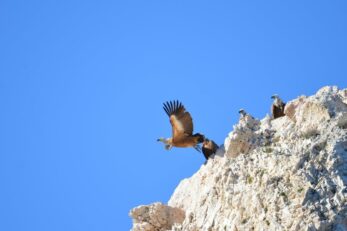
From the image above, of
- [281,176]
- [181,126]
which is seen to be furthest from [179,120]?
[281,176]

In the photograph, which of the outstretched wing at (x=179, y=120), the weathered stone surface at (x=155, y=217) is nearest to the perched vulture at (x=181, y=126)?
the outstretched wing at (x=179, y=120)

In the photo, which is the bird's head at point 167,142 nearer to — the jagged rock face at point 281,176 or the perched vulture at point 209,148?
the perched vulture at point 209,148

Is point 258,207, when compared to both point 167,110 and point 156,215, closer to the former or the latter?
point 156,215

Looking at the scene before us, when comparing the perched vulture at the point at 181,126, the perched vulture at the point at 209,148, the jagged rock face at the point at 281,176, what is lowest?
the jagged rock face at the point at 281,176

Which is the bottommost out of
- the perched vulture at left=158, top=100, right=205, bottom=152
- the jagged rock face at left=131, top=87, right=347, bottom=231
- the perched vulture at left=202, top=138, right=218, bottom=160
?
the jagged rock face at left=131, top=87, right=347, bottom=231

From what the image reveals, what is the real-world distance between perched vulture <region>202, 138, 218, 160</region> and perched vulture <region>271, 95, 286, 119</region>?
2337 millimetres

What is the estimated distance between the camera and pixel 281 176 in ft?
70.0

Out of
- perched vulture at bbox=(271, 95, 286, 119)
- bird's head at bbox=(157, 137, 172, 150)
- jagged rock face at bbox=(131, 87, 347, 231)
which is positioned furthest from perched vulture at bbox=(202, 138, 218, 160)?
bird's head at bbox=(157, 137, 172, 150)

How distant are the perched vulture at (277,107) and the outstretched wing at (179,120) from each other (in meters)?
4.87

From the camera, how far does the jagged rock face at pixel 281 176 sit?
19672mm

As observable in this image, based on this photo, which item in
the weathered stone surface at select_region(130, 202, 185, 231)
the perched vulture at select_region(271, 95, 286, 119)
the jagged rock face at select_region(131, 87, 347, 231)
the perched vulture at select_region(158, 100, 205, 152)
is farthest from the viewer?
the perched vulture at select_region(158, 100, 205, 152)

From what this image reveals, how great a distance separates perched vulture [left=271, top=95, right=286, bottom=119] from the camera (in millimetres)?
27011

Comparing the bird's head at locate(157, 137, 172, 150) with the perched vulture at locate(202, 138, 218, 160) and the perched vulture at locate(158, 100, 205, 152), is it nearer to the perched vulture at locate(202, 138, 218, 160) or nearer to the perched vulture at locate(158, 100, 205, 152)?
the perched vulture at locate(158, 100, 205, 152)

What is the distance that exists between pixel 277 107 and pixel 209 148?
2755 millimetres
